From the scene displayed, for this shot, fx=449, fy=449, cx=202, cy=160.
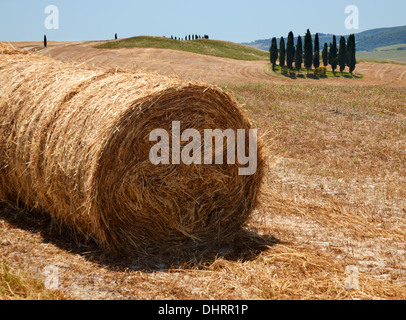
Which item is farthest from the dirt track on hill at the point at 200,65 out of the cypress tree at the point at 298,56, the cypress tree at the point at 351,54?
the cypress tree at the point at 298,56

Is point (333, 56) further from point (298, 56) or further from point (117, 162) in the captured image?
point (117, 162)

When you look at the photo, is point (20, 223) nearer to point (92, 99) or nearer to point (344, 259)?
point (92, 99)

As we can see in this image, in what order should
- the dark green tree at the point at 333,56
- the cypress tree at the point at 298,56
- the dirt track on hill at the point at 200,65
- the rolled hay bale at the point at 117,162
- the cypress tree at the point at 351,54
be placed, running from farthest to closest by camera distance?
the dark green tree at the point at 333,56 < the cypress tree at the point at 298,56 < the cypress tree at the point at 351,54 < the dirt track on hill at the point at 200,65 < the rolled hay bale at the point at 117,162

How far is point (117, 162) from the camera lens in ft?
17.0

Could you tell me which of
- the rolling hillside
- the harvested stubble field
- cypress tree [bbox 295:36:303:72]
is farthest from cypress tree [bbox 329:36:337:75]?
the harvested stubble field

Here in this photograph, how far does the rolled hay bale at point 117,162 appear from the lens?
5.13 metres

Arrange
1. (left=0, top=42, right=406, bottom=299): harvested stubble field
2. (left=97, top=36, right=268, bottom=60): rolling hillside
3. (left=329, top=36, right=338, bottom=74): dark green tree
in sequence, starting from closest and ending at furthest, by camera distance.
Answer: (left=0, top=42, right=406, bottom=299): harvested stubble field, (left=329, top=36, right=338, bottom=74): dark green tree, (left=97, top=36, right=268, bottom=60): rolling hillside

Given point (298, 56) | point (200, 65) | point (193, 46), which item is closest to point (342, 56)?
point (298, 56)

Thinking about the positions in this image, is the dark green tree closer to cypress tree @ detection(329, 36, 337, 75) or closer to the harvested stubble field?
cypress tree @ detection(329, 36, 337, 75)

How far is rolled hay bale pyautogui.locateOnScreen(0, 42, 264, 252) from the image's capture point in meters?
5.13

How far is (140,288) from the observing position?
4.55m

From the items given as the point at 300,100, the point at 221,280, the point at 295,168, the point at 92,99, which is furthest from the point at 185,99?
the point at 300,100

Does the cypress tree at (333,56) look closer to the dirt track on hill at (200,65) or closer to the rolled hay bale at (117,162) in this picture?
the dirt track on hill at (200,65)

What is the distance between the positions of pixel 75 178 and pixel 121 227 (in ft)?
2.84
